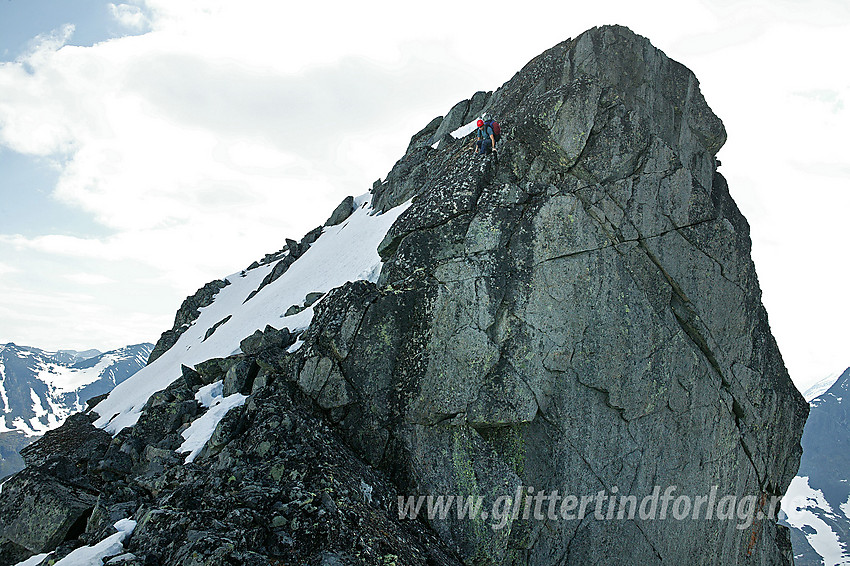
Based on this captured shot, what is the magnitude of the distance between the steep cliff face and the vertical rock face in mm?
85

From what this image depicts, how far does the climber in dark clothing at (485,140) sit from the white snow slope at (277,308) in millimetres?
8271

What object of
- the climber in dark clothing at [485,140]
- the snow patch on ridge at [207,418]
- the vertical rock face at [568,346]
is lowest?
the snow patch on ridge at [207,418]

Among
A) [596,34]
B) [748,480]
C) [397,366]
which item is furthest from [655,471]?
[596,34]

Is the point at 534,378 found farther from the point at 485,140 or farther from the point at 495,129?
the point at 495,129

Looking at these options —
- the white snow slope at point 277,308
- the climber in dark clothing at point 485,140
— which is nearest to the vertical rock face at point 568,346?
the climber in dark clothing at point 485,140

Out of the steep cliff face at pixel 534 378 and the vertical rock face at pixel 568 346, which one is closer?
the steep cliff face at pixel 534 378

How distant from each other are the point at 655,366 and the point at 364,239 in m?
22.5

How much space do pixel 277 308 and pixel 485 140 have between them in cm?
1776

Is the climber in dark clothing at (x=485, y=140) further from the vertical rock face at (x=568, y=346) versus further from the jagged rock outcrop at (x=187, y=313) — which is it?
the jagged rock outcrop at (x=187, y=313)

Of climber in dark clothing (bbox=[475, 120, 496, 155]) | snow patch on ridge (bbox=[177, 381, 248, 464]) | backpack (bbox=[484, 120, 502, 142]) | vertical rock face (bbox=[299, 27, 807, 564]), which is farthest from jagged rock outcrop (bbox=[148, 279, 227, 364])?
backpack (bbox=[484, 120, 502, 142])

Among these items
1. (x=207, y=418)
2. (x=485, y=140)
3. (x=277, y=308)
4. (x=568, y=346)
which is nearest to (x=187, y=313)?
(x=277, y=308)

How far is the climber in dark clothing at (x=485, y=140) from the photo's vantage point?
2280 centimetres

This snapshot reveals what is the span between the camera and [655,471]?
68.1ft

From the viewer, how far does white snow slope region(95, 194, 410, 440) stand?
93.4 feet
